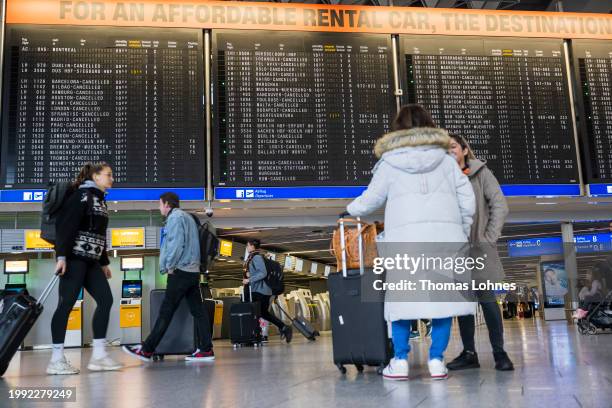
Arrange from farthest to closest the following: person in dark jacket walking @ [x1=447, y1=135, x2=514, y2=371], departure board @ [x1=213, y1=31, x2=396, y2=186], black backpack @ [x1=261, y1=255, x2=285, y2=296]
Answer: black backpack @ [x1=261, y1=255, x2=285, y2=296], departure board @ [x1=213, y1=31, x2=396, y2=186], person in dark jacket walking @ [x1=447, y1=135, x2=514, y2=371]

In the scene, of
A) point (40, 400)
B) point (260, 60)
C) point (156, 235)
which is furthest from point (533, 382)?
point (156, 235)

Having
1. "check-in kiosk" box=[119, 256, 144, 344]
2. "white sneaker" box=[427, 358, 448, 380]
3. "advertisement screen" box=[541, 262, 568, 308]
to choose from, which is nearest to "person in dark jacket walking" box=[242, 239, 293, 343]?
"check-in kiosk" box=[119, 256, 144, 344]

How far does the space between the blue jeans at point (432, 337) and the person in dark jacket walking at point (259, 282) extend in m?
5.96

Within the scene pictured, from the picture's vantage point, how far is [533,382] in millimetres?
2830

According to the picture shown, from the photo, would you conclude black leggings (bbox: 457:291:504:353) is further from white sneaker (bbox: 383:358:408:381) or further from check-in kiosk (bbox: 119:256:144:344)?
check-in kiosk (bbox: 119:256:144:344)

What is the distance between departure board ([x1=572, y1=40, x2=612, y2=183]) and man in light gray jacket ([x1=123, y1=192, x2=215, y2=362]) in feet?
15.8

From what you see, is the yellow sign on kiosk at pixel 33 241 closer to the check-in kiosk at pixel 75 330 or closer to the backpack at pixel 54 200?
the check-in kiosk at pixel 75 330

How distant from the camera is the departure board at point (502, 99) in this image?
7434 mm

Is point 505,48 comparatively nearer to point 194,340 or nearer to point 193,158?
point 193,158

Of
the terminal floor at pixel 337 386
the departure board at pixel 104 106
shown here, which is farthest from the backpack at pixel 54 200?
the departure board at pixel 104 106

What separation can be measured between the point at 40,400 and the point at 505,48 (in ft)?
22.1

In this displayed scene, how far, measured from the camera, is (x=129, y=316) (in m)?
11.9

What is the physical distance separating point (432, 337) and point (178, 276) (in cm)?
258

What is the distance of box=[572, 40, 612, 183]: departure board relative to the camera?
7531 millimetres
